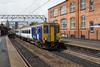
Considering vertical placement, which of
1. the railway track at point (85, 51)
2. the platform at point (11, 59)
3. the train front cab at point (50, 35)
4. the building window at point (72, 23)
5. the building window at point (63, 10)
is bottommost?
the platform at point (11, 59)

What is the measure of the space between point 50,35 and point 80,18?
29.0 meters

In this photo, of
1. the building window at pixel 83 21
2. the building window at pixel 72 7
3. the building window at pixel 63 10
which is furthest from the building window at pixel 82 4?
the building window at pixel 63 10

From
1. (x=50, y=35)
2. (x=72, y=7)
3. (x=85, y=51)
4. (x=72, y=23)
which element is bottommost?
(x=85, y=51)

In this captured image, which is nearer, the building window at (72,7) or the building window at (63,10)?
the building window at (72,7)

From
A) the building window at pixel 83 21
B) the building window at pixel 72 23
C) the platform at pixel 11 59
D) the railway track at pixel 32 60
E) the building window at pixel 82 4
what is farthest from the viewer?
the building window at pixel 72 23

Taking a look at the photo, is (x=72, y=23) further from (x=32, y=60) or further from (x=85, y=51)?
(x=32, y=60)

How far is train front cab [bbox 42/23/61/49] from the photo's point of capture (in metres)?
32.7

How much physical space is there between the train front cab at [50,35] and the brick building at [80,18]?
1842 cm

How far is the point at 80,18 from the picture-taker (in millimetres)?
60781

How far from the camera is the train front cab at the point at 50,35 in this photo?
3272 cm

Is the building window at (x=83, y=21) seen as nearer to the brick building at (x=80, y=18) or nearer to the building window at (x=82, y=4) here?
the brick building at (x=80, y=18)

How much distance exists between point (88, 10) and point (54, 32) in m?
24.6

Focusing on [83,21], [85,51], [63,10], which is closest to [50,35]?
[85,51]

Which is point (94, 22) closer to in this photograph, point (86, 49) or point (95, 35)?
point (95, 35)
